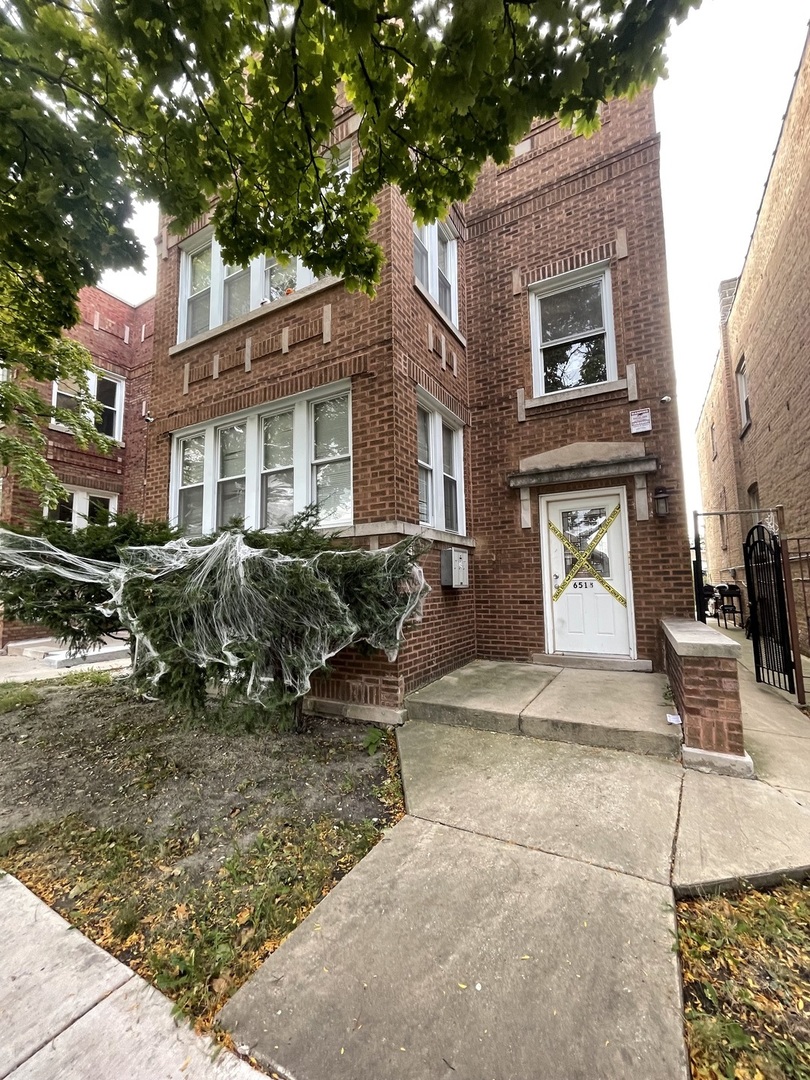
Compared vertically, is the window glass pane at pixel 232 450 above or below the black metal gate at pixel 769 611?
above

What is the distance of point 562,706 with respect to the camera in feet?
14.3

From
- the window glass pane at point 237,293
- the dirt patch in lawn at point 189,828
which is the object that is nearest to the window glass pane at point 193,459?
the window glass pane at point 237,293

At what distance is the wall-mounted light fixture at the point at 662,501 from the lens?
571cm

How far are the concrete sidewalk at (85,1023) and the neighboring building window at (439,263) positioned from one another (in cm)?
682

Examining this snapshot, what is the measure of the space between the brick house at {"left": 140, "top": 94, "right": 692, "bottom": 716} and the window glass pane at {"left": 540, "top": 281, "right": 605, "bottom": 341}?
0.09ft

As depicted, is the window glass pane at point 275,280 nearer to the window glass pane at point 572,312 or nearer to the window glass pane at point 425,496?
the window glass pane at point 425,496

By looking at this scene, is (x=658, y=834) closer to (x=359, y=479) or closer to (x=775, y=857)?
(x=775, y=857)

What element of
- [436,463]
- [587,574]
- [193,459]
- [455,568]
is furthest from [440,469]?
[193,459]

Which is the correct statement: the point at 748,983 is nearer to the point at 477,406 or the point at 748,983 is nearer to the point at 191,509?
the point at 477,406

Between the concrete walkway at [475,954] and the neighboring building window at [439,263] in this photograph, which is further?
the neighboring building window at [439,263]

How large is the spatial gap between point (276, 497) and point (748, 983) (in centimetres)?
566

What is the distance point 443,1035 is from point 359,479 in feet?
14.2

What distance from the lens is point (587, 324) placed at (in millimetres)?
6582

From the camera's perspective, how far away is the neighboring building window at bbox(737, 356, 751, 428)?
11.0 meters
